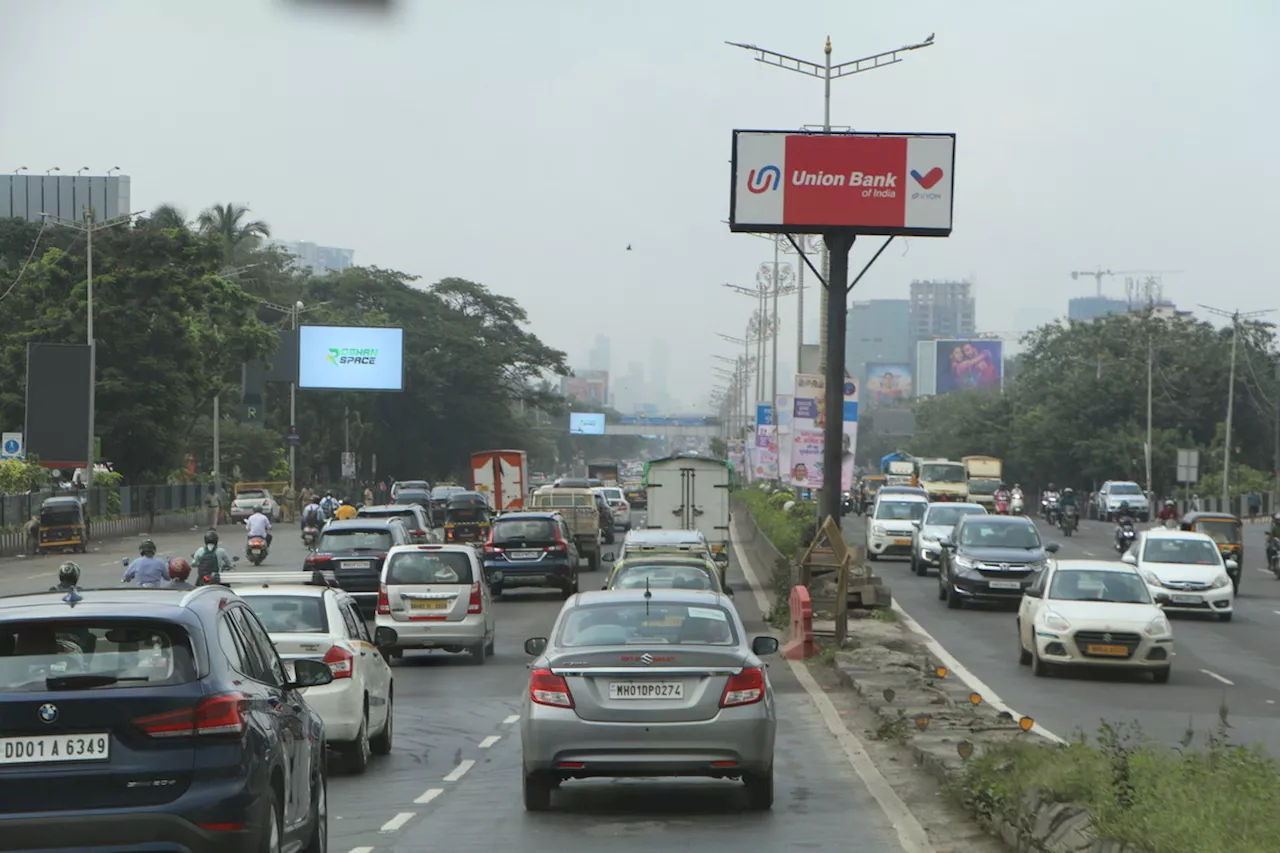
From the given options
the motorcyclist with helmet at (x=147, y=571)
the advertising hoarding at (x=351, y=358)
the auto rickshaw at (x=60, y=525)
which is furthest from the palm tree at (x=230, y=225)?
the motorcyclist with helmet at (x=147, y=571)

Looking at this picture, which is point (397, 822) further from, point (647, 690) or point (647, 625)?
point (647, 625)

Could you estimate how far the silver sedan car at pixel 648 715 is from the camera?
40.3 ft

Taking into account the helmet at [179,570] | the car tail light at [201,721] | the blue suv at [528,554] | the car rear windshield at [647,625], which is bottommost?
the blue suv at [528,554]

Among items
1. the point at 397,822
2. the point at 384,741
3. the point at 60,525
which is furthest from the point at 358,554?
the point at 60,525

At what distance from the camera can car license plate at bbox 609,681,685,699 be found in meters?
12.4

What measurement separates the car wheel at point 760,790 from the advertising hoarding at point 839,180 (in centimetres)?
2428

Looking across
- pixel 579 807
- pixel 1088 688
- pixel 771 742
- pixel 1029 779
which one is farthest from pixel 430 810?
pixel 1088 688

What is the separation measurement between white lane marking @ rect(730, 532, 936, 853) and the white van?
2570 cm

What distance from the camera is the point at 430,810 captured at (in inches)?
509

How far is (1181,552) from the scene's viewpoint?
35250 mm

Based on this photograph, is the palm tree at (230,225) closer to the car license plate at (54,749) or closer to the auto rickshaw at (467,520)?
the auto rickshaw at (467,520)

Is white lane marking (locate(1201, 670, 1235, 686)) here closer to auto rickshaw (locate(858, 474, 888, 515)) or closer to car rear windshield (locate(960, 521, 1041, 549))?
car rear windshield (locate(960, 521, 1041, 549))

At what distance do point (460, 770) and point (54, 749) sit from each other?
25.7ft

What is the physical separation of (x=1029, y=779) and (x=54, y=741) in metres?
6.02
